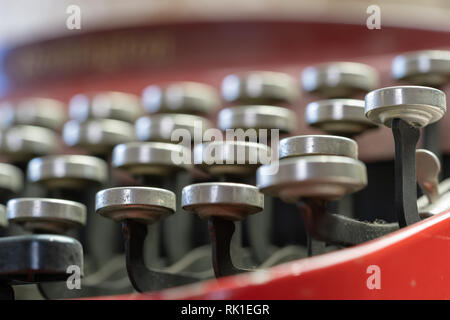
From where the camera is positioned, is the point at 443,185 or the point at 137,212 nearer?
the point at 137,212

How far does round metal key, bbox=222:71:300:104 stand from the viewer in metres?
1.73

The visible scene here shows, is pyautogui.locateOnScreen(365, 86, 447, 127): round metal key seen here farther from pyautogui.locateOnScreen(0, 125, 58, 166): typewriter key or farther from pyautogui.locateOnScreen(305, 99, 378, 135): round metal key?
pyautogui.locateOnScreen(0, 125, 58, 166): typewriter key

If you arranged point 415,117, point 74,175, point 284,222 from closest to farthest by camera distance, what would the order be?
point 415,117
point 74,175
point 284,222

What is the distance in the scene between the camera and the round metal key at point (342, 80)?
1.56 m

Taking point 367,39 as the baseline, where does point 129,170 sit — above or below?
below

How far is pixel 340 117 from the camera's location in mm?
1271

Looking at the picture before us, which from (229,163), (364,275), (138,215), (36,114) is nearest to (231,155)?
(229,163)

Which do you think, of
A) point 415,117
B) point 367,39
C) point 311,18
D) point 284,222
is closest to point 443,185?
point 415,117

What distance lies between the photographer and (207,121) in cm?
186

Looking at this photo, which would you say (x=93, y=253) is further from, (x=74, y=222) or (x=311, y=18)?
(x=311, y=18)

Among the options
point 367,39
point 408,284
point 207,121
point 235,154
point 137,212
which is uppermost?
point 367,39

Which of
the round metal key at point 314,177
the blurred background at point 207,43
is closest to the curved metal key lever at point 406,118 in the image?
the round metal key at point 314,177

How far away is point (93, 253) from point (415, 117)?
3.46 feet

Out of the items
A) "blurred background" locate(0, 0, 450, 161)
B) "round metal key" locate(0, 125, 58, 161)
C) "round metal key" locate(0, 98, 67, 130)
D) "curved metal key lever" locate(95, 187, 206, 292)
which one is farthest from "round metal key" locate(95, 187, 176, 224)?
"round metal key" locate(0, 98, 67, 130)
